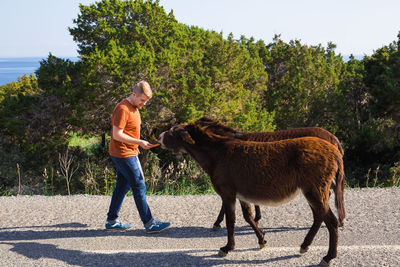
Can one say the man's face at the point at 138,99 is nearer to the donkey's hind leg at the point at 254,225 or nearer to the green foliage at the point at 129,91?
the donkey's hind leg at the point at 254,225

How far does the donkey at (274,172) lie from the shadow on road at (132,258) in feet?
0.89

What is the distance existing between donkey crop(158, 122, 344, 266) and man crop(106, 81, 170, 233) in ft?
2.64

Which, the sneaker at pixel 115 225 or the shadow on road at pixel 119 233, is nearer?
the shadow on road at pixel 119 233

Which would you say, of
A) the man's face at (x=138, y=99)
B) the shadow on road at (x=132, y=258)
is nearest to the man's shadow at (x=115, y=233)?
the shadow on road at (x=132, y=258)

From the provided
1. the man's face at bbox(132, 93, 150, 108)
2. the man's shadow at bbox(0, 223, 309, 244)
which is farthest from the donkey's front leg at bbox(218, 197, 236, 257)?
the man's face at bbox(132, 93, 150, 108)

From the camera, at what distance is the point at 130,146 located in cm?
542

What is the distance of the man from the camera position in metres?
5.18

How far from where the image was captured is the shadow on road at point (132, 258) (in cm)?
427

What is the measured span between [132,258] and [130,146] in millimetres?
1643

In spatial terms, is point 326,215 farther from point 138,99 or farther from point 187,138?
point 138,99

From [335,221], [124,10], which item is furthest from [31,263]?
[124,10]

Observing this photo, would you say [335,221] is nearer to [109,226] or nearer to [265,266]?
[265,266]

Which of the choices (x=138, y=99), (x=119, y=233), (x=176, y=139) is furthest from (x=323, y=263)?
(x=138, y=99)

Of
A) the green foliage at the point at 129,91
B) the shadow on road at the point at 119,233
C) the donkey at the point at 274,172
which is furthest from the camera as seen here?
the green foliage at the point at 129,91
